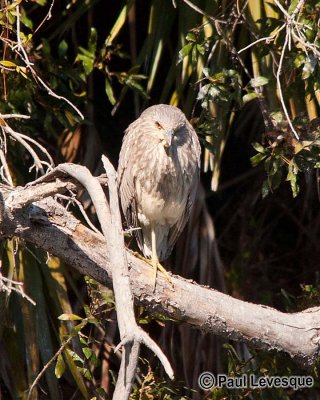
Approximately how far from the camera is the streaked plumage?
11.8 ft

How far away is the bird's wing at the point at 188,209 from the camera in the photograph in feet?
12.3

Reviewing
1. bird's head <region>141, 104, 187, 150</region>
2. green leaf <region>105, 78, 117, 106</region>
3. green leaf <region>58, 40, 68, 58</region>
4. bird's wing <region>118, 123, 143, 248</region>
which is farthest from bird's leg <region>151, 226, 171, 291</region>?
green leaf <region>58, 40, 68, 58</region>

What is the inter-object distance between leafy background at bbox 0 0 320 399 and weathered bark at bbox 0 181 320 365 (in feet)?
0.53

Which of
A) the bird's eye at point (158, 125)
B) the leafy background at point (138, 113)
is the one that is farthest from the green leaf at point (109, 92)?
the bird's eye at point (158, 125)

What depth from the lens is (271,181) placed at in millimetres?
3369

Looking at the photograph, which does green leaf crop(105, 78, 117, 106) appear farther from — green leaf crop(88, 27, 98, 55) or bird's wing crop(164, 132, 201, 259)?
bird's wing crop(164, 132, 201, 259)

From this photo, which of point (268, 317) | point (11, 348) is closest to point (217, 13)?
point (268, 317)

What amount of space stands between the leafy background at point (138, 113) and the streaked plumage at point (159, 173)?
0.11 meters

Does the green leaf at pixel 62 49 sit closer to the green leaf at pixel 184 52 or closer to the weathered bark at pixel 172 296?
the green leaf at pixel 184 52

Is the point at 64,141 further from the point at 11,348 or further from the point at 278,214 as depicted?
the point at 278,214

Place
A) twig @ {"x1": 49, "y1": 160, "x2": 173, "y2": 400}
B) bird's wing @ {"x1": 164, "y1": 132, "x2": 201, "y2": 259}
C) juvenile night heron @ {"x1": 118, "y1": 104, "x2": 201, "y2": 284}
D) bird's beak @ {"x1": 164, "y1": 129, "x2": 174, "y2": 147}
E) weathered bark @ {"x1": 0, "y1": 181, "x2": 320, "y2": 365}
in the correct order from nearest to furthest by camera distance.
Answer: twig @ {"x1": 49, "y1": 160, "x2": 173, "y2": 400}, weathered bark @ {"x1": 0, "y1": 181, "x2": 320, "y2": 365}, bird's beak @ {"x1": 164, "y1": 129, "x2": 174, "y2": 147}, juvenile night heron @ {"x1": 118, "y1": 104, "x2": 201, "y2": 284}, bird's wing @ {"x1": 164, "y1": 132, "x2": 201, "y2": 259}

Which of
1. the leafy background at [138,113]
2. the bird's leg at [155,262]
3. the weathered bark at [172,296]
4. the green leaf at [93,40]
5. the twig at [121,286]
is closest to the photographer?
the twig at [121,286]

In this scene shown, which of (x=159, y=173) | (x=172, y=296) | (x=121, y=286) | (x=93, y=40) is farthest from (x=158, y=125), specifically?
(x=121, y=286)

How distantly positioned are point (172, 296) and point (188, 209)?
0.92 meters
